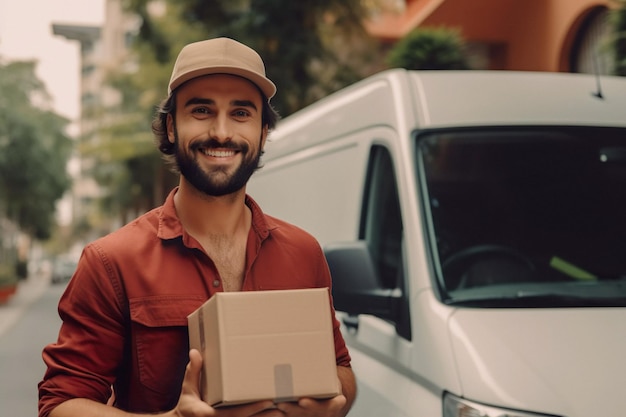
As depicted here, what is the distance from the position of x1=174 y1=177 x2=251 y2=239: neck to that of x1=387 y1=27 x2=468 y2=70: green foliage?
9.00m

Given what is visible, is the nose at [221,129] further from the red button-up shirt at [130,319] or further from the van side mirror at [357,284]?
the van side mirror at [357,284]

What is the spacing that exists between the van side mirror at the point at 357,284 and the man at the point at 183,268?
80 cm

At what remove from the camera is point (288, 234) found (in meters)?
2.67

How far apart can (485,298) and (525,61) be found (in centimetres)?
1419

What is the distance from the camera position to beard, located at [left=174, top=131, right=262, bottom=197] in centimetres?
245

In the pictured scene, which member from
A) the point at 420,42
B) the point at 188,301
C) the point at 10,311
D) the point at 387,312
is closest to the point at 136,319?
the point at 188,301

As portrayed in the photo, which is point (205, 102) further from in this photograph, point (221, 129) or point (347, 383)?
point (347, 383)

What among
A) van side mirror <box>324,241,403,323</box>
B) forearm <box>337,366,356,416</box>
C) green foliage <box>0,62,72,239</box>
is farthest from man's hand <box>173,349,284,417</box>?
green foliage <box>0,62,72,239</box>

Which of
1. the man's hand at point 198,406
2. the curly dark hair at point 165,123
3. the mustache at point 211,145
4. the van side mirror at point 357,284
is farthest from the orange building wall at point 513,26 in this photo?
the man's hand at point 198,406

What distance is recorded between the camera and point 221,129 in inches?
95.2

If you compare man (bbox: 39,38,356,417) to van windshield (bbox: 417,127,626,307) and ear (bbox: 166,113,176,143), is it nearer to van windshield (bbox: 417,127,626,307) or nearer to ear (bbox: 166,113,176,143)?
ear (bbox: 166,113,176,143)

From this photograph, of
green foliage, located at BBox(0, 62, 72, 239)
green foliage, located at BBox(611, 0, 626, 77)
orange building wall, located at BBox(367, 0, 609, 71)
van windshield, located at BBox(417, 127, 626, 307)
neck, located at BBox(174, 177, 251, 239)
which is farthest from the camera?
green foliage, located at BBox(0, 62, 72, 239)

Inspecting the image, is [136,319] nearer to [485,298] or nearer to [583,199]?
[485,298]

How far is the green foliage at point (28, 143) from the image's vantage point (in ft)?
88.7
